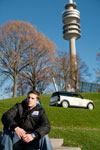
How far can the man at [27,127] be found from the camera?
10.2 feet

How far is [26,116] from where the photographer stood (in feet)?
11.2

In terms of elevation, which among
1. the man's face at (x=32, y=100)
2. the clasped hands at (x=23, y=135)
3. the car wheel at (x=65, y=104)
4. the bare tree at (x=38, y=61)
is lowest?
the car wheel at (x=65, y=104)

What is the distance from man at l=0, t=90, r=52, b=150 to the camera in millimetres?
3102

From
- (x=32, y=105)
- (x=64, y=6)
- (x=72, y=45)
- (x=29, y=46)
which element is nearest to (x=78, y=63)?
(x=29, y=46)

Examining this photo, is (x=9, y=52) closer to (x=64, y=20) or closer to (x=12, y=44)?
(x=12, y=44)

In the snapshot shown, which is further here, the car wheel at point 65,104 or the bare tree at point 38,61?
the bare tree at point 38,61

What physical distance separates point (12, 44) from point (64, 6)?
5893cm

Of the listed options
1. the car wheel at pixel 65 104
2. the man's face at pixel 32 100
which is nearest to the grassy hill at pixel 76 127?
the car wheel at pixel 65 104

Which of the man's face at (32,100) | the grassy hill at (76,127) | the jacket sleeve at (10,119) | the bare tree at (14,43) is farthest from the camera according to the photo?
the bare tree at (14,43)

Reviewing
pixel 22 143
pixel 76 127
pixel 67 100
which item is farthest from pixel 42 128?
pixel 67 100

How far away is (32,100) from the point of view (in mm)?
3498

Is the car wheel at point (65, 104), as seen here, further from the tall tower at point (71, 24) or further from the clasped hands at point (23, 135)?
the tall tower at point (71, 24)

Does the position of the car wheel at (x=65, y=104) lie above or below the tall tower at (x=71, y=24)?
below

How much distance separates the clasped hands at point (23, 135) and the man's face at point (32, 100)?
537 mm
